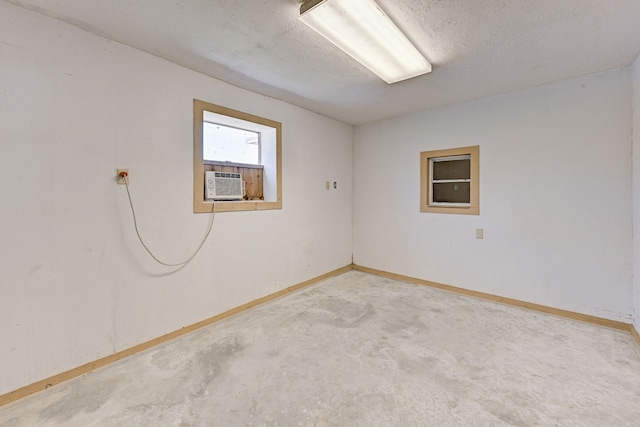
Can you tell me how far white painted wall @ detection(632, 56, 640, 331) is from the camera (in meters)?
2.35

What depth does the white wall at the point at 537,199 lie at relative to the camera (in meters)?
2.60

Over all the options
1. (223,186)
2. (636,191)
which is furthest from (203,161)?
(636,191)

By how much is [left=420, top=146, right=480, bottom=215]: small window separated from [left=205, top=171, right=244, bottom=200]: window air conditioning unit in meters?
2.48

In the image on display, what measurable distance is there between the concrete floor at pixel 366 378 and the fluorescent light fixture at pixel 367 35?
2.35 meters

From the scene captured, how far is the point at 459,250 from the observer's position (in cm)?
355

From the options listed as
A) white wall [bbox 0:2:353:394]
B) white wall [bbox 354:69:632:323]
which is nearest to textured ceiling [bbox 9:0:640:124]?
white wall [bbox 0:2:353:394]

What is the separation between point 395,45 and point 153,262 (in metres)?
2.64

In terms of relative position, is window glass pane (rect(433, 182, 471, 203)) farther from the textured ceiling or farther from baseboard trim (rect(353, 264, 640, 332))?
the textured ceiling

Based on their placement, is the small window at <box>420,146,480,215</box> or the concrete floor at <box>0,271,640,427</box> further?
the small window at <box>420,146,480,215</box>

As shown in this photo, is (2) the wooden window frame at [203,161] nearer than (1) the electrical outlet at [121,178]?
No

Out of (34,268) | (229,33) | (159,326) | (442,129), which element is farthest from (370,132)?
(34,268)

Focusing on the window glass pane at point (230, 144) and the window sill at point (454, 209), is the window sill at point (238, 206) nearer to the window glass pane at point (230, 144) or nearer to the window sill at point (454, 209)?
the window glass pane at point (230, 144)

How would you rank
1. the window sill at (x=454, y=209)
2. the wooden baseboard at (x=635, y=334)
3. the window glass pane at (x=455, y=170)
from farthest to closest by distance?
1. the window glass pane at (x=455, y=170)
2. the window sill at (x=454, y=209)
3. the wooden baseboard at (x=635, y=334)

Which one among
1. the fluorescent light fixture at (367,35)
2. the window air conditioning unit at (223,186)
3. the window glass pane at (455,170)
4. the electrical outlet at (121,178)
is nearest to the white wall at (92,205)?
the electrical outlet at (121,178)
